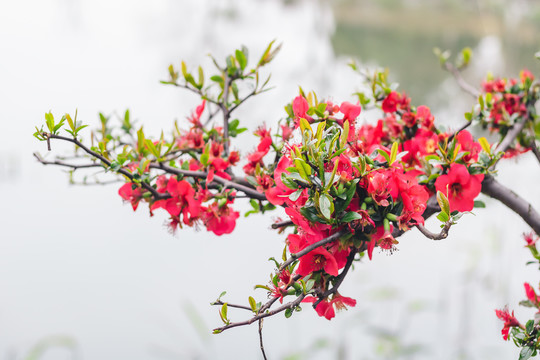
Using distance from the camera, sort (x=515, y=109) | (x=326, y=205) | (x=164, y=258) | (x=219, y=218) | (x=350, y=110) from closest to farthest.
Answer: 1. (x=326, y=205)
2. (x=350, y=110)
3. (x=219, y=218)
4. (x=515, y=109)
5. (x=164, y=258)

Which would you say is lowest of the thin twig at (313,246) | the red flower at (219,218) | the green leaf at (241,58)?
the thin twig at (313,246)

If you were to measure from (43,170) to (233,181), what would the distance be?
134 inches

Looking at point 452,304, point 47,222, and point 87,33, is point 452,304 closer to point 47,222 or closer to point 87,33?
point 47,222

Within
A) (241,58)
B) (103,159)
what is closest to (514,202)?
(241,58)

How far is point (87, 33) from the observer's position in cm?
594

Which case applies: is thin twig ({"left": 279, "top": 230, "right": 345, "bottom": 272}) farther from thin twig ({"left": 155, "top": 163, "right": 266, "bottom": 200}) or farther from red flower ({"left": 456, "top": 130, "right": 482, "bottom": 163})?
red flower ({"left": 456, "top": 130, "right": 482, "bottom": 163})

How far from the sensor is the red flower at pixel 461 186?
617 millimetres

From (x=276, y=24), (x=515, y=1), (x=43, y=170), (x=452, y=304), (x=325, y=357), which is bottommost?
(x=325, y=357)

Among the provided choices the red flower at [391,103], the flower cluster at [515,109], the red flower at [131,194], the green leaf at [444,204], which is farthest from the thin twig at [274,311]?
the flower cluster at [515,109]

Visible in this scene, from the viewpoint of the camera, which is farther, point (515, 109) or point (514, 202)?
point (515, 109)

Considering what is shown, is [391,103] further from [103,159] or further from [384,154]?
[103,159]

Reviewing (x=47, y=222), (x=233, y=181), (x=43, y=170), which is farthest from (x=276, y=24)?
(x=233, y=181)

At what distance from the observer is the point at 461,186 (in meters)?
0.63

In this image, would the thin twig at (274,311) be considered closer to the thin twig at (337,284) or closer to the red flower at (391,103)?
the thin twig at (337,284)
